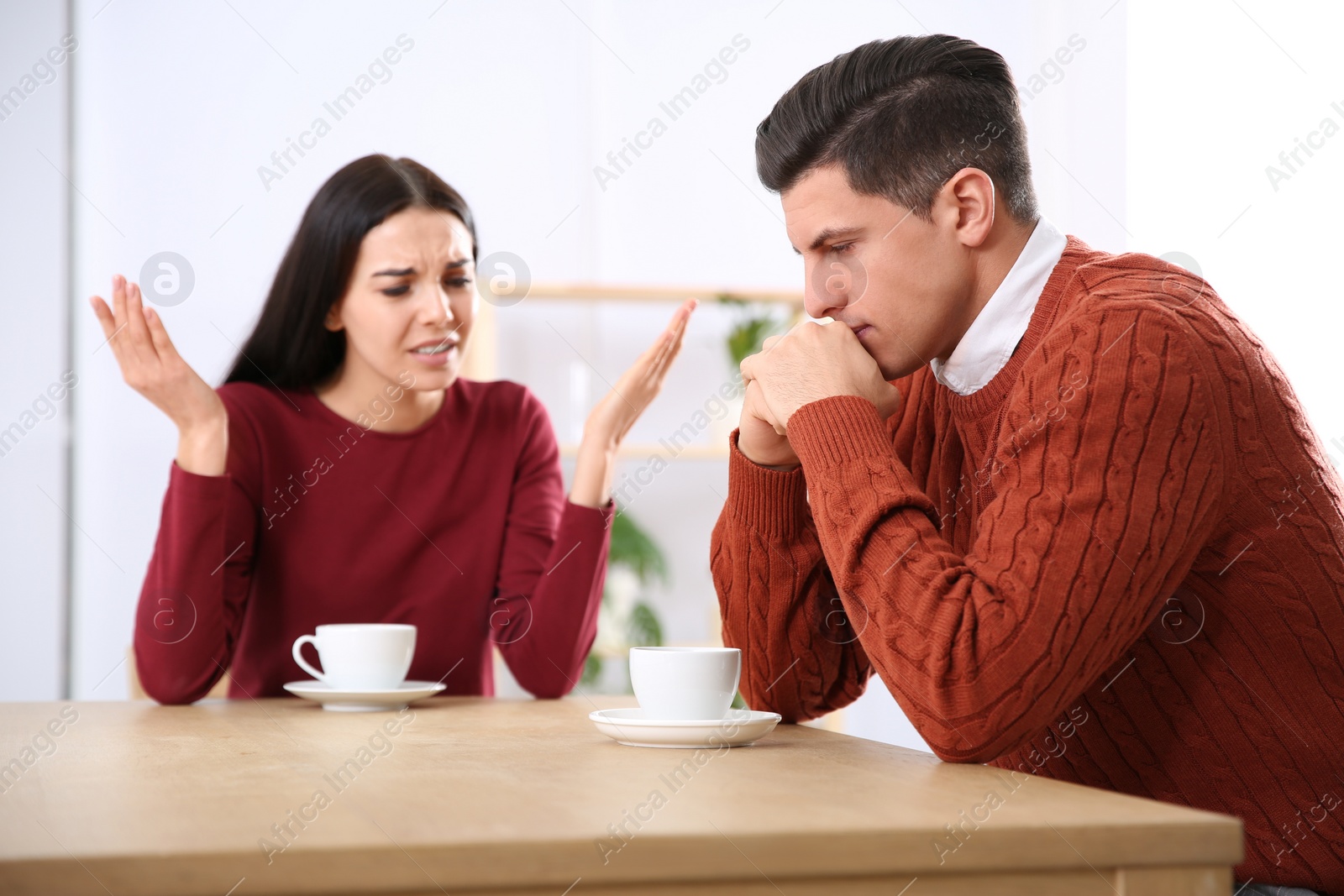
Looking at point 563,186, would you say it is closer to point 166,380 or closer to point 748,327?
point 748,327

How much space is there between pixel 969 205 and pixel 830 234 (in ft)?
0.49

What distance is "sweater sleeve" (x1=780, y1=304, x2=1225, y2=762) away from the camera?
0.90 metres

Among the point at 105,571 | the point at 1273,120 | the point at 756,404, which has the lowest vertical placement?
the point at 105,571

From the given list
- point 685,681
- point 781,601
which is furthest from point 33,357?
point 685,681

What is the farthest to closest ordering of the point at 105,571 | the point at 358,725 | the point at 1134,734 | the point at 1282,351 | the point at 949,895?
the point at 105,571, the point at 1282,351, the point at 358,725, the point at 1134,734, the point at 949,895

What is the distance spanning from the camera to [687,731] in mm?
969

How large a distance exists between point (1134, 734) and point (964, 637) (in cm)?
27

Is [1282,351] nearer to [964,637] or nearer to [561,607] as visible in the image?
[561,607]

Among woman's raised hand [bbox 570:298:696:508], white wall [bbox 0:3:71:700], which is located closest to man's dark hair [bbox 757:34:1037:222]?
woman's raised hand [bbox 570:298:696:508]

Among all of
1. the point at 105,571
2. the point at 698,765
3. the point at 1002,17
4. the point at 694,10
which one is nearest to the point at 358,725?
the point at 698,765

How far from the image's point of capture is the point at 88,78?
308 centimetres

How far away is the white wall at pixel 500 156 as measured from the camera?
3.06m

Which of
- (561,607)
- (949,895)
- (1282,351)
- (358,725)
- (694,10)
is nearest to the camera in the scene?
(949,895)

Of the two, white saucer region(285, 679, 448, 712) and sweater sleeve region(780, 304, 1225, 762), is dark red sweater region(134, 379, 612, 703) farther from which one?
sweater sleeve region(780, 304, 1225, 762)
